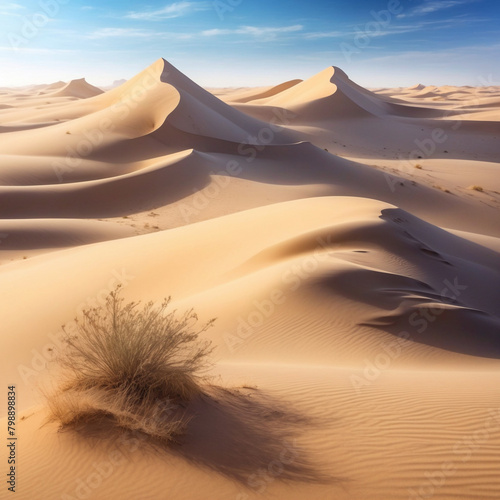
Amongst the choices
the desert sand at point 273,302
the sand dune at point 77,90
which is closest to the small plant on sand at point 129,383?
the desert sand at point 273,302

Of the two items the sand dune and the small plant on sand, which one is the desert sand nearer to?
the small plant on sand

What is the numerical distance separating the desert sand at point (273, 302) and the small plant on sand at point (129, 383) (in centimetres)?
19

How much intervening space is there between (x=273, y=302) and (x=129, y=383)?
5.23 metres

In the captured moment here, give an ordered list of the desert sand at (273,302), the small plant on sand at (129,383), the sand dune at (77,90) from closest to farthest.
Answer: the desert sand at (273,302)
the small plant on sand at (129,383)
the sand dune at (77,90)

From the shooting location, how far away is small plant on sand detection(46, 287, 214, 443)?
4.68 metres

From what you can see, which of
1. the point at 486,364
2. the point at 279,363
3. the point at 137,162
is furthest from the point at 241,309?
the point at 137,162

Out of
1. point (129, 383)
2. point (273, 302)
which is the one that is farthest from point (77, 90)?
point (129, 383)

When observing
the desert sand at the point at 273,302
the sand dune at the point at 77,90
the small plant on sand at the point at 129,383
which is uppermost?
the sand dune at the point at 77,90

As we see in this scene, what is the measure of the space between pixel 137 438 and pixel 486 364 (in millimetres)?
6364

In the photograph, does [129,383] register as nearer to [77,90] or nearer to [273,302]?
[273,302]

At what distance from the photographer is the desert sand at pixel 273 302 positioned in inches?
172

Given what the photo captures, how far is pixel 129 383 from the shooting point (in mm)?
5059

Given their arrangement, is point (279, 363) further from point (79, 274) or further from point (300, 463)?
point (79, 274)

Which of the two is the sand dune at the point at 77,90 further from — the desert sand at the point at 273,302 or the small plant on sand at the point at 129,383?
the small plant on sand at the point at 129,383
